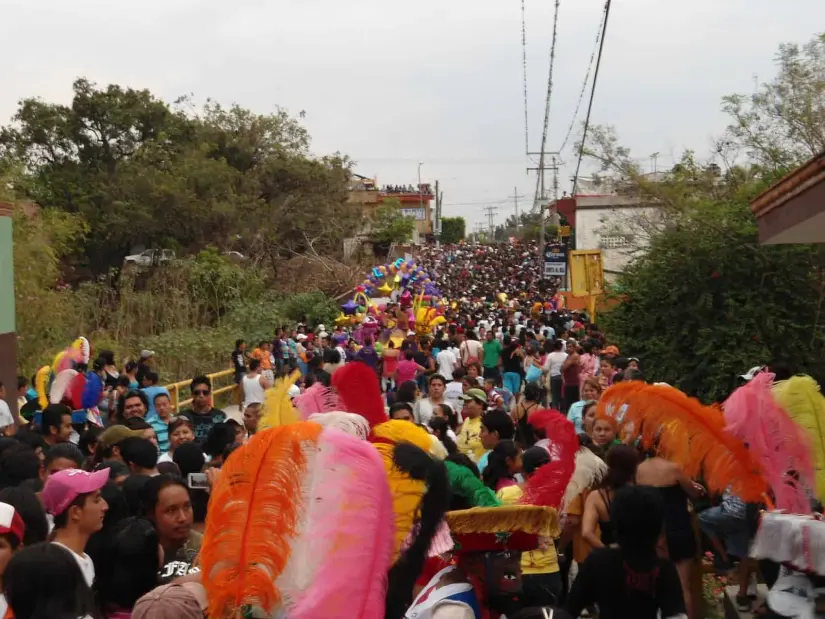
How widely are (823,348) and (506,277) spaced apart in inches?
1506

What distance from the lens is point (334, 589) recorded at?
11.0 ft

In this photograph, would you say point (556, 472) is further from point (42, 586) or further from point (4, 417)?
point (4, 417)

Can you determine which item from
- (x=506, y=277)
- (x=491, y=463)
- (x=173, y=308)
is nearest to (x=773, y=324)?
(x=491, y=463)

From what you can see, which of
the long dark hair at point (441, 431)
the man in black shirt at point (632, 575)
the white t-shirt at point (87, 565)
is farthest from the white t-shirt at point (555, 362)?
the white t-shirt at point (87, 565)


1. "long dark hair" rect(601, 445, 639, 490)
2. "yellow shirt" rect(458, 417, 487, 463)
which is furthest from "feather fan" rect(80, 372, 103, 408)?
"long dark hair" rect(601, 445, 639, 490)

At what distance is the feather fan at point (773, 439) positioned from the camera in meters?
5.10

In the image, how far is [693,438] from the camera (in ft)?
18.5

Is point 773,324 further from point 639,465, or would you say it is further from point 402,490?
point 402,490

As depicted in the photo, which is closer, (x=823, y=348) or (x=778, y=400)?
(x=778, y=400)

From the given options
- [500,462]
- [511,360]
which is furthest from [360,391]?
[511,360]

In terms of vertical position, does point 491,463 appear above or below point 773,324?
below

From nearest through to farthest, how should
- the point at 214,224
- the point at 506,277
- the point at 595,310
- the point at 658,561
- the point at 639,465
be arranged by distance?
the point at 658,561
the point at 639,465
the point at 595,310
the point at 214,224
the point at 506,277

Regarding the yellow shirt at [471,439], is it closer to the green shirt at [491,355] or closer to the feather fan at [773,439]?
the feather fan at [773,439]

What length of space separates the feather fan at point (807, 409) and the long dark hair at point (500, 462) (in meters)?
1.78
